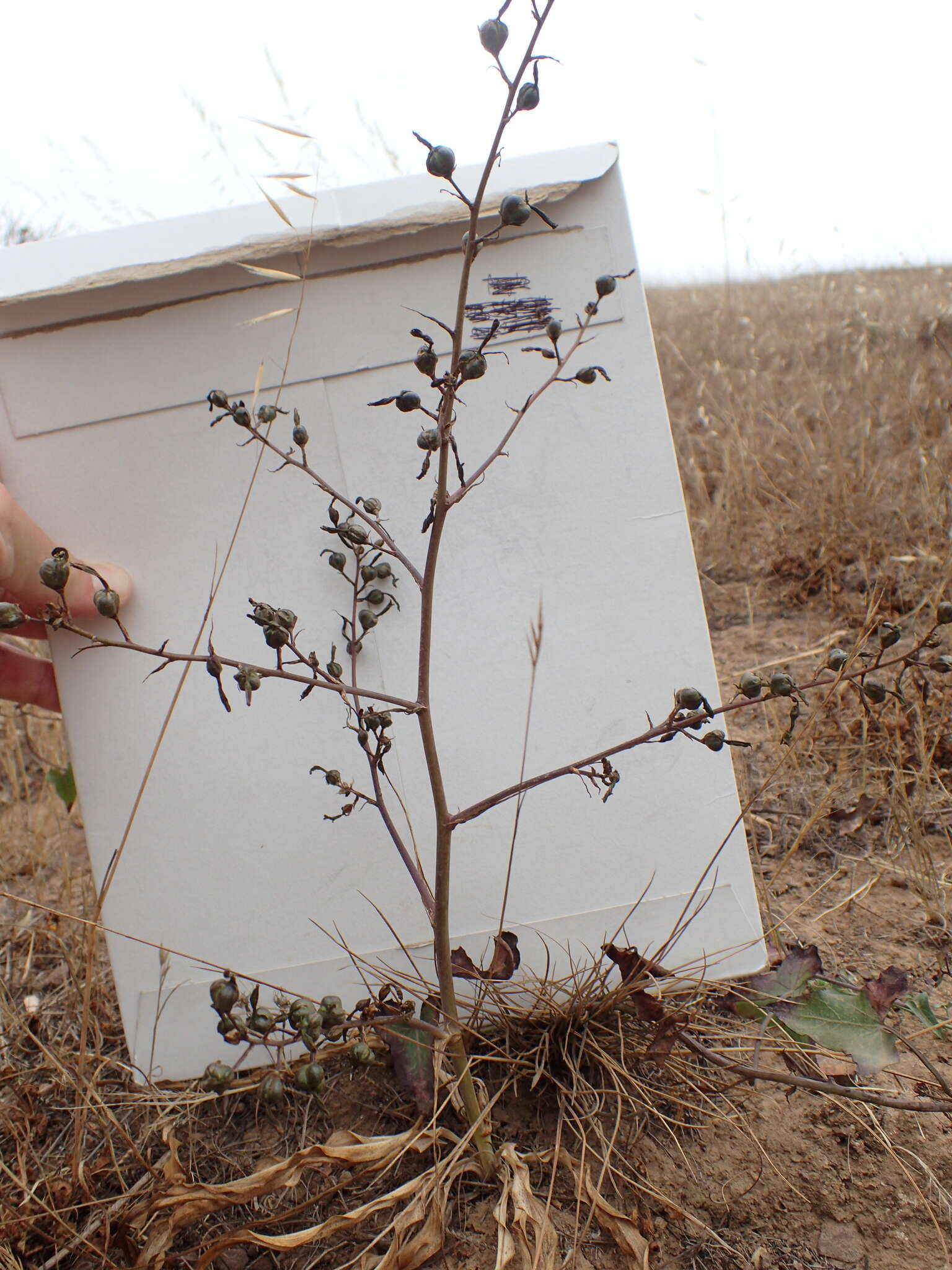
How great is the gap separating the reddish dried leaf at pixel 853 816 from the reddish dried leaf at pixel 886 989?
504mm

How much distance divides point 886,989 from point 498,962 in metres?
0.47

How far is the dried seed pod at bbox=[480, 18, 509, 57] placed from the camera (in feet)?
2.34

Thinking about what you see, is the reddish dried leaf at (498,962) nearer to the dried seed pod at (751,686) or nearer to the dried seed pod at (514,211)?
the dried seed pod at (751,686)

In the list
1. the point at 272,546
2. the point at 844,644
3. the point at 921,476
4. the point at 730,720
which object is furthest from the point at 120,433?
the point at 921,476

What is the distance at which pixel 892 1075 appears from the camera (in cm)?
107

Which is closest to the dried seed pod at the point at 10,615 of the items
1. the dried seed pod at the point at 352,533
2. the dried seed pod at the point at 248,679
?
the dried seed pod at the point at 248,679

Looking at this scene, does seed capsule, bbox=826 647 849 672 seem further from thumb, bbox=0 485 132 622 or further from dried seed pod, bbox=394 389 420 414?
thumb, bbox=0 485 132 622

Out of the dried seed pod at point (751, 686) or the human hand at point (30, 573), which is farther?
the human hand at point (30, 573)

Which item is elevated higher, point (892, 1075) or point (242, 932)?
point (242, 932)

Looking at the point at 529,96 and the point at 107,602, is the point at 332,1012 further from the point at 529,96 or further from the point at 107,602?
the point at 529,96

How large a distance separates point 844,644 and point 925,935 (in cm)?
73

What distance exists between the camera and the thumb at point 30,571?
3.53ft

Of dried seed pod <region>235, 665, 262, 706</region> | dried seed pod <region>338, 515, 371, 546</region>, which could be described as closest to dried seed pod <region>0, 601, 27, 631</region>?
dried seed pod <region>235, 665, 262, 706</region>

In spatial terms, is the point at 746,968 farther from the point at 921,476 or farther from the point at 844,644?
the point at 921,476
